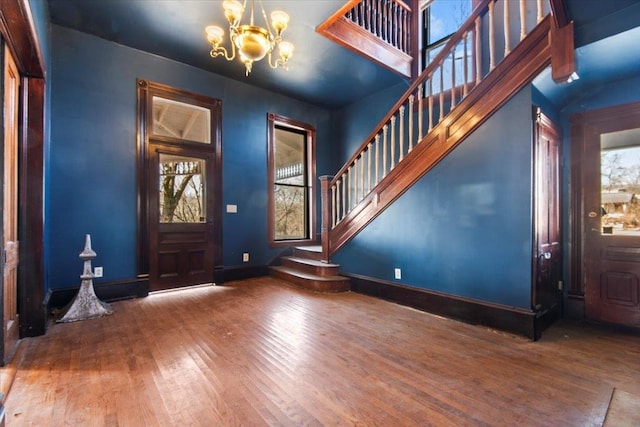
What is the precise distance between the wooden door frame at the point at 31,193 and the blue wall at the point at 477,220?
3.48 meters

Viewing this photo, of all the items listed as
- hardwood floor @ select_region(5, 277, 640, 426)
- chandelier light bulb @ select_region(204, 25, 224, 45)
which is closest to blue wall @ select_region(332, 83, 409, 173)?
chandelier light bulb @ select_region(204, 25, 224, 45)

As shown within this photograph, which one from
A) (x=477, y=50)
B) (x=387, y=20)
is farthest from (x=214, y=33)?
(x=387, y=20)

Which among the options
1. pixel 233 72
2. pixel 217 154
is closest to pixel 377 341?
pixel 217 154

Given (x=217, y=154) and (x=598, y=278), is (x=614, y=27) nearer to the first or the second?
(x=598, y=278)

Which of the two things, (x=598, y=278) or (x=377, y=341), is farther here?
(x=598, y=278)

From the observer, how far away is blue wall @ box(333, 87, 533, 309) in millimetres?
2605

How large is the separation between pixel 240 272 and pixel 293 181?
2.01 meters

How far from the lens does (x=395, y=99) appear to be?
497 cm

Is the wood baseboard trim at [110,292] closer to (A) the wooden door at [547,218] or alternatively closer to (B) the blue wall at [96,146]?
(B) the blue wall at [96,146]

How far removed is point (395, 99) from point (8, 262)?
5075 mm

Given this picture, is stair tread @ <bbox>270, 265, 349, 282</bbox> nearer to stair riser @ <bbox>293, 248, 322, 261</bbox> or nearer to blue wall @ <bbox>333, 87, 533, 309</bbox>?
stair riser @ <bbox>293, 248, 322, 261</bbox>

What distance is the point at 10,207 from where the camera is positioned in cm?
232

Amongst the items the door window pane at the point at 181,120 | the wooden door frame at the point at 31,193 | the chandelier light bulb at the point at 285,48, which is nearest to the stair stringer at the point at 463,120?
the chandelier light bulb at the point at 285,48

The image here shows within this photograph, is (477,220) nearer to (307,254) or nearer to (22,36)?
(307,254)
